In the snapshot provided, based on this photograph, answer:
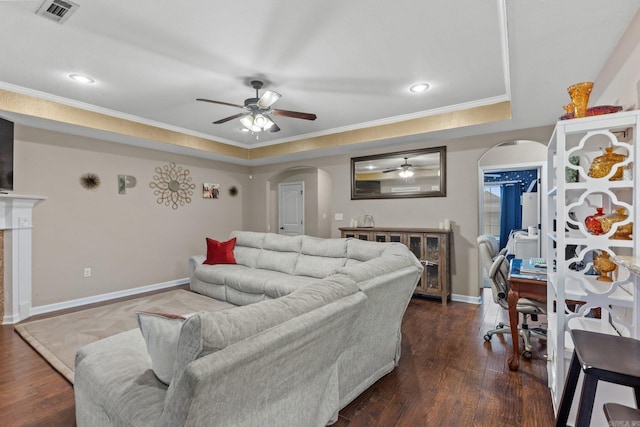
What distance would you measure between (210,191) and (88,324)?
311 centimetres

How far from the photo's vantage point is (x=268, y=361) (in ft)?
3.69

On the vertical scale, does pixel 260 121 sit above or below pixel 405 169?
above

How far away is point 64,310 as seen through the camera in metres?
3.96

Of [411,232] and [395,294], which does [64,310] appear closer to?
[395,294]

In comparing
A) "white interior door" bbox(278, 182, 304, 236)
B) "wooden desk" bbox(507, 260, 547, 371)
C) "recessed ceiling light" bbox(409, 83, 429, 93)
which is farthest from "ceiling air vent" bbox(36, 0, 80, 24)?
"white interior door" bbox(278, 182, 304, 236)

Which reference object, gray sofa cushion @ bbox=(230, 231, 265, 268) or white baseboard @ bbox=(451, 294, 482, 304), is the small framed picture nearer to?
gray sofa cushion @ bbox=(230, 231, 265, 268)

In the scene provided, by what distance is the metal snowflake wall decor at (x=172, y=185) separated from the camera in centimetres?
515

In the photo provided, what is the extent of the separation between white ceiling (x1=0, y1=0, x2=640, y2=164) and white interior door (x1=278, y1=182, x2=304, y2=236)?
307 cm

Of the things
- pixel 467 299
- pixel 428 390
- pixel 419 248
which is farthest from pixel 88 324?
pixel 467 299

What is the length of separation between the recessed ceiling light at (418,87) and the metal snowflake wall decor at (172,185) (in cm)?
415

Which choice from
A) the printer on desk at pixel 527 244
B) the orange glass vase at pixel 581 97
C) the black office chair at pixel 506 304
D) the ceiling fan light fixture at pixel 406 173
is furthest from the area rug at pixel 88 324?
the printer on desk at pixel 527 244

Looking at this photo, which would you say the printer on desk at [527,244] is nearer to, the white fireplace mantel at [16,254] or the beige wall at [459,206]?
the beige wall at [459,206]

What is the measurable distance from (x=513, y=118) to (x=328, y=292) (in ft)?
10.9

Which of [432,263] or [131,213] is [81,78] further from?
[432,263]
